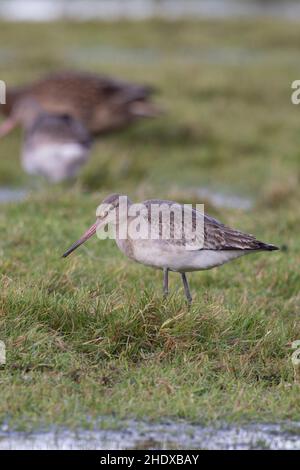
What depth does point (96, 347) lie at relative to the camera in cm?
560

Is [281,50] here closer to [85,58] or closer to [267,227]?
[85,58]

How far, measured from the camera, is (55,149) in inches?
434

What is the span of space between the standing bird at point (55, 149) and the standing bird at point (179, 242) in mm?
4563

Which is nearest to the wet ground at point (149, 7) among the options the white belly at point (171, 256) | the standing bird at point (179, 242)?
the standing bird at point (179, 242)

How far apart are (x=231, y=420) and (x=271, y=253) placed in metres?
3.21

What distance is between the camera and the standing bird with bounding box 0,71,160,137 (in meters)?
12.8

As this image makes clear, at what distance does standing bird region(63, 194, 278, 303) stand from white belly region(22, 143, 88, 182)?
4536 mm

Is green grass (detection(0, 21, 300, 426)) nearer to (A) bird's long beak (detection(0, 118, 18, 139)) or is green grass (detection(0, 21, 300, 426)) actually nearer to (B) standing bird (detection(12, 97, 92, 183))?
(A) bird's long beak (detection(0, 118, 18, 139))

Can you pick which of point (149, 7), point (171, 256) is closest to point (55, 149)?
point (171, 256)

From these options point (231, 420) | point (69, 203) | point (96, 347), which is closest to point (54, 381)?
point (96, 347)

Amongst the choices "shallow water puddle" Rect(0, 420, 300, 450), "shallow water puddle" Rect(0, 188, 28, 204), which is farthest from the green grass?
"shallow water puddle" Rect(0, 188, 28, 204)

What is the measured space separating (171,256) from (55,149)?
16.9 ft

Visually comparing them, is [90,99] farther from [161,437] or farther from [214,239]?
[161,437]
